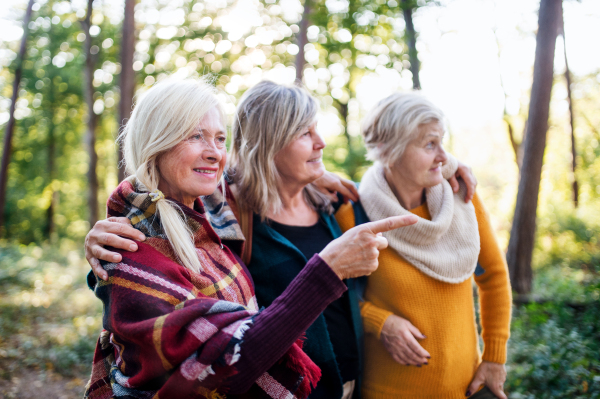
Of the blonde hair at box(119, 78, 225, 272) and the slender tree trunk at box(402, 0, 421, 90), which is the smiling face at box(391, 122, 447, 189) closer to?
the blonde hair at box(119, 78, 225, 272)

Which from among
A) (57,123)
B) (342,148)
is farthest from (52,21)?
(342,148)

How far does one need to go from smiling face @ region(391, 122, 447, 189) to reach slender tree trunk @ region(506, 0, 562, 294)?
5053 mm

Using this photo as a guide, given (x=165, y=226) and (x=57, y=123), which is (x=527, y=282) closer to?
(x=165, y=226)

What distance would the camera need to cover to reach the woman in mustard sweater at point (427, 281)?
1970 mm

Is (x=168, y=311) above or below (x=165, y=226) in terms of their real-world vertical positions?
below

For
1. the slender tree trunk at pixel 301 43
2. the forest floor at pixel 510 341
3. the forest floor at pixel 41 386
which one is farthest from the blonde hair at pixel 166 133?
the slender tree trunk at pixel 301 43

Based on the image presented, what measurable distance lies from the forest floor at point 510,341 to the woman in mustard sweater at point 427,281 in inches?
81.3

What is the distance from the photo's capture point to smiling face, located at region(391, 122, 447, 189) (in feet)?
6.90

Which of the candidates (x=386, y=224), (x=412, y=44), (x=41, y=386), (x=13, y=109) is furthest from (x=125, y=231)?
(x=13, y=109)

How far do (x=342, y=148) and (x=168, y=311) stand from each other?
1348 centimetres

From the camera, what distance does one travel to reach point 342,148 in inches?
566

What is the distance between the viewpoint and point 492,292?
7.11 feet

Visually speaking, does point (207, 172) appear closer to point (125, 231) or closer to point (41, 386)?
point (125, 231)

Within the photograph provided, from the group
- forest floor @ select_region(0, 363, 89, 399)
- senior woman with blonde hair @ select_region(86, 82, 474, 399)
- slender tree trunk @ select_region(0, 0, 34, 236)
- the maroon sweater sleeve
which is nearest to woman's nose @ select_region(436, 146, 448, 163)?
senior woman with blonde hair @ select_region(86, 82, 474, 399)
